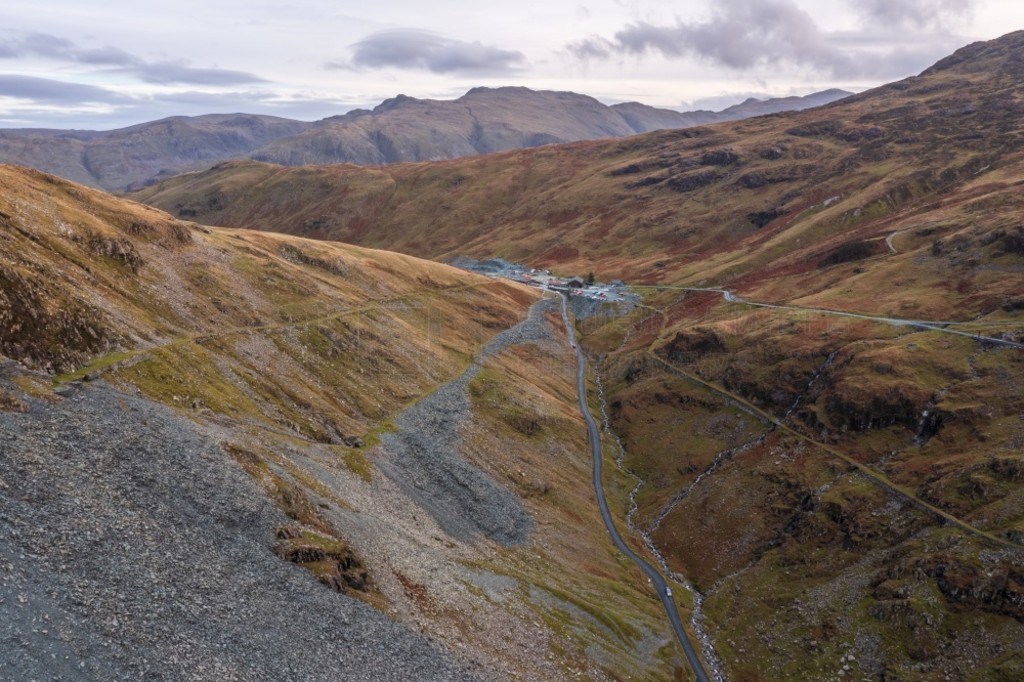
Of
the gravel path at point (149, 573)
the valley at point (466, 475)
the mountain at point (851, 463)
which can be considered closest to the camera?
the gravel path at point (149, 573)

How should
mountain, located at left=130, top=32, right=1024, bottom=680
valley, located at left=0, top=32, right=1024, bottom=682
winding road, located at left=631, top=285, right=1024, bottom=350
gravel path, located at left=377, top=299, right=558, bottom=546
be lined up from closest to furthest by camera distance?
valley, located at left=0, top=32, right=1024, bottom=682, mountain, located at left=130, top=32, right=1024, bottom=680, gravel path, located at left=377, top=299, right=558, bottom=546, winding road, located at left=631, top=285, right=1024, bottom=350

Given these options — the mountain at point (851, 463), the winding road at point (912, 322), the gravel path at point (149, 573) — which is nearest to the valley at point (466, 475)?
the gravel path at point (149, 573)

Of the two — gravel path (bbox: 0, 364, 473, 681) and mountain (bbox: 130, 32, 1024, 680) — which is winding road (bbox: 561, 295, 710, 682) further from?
gravel path (bbox: 0, 364, 473, 681)

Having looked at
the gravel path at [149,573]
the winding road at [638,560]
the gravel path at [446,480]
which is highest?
the gravel path at [149,573]

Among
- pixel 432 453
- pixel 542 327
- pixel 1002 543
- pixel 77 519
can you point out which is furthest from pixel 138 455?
pixel 542 327

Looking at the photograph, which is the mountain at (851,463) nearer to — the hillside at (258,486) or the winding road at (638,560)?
the winding road at (638,560)

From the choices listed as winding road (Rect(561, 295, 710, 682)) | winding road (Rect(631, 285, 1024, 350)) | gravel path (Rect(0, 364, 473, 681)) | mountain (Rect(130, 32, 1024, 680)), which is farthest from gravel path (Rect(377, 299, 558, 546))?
winding road (Rect(631, 285, 1024, 350))

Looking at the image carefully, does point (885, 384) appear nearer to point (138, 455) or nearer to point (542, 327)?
point (542, 327)
